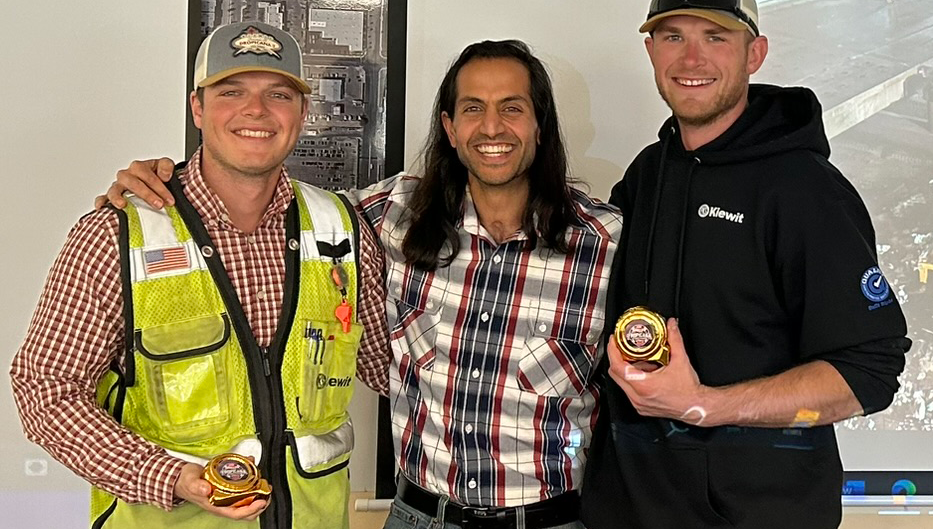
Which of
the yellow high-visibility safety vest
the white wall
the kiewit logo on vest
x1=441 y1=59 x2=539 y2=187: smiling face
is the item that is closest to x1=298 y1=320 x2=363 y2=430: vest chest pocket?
the yellow high-visibility safety vest

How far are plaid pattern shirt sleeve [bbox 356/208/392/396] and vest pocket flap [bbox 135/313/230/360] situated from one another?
35 centimetres

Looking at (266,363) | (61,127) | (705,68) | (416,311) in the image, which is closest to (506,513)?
(416,311)

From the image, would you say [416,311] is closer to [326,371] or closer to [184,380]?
[326,371]

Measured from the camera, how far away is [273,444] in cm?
149

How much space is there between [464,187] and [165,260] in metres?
0.66

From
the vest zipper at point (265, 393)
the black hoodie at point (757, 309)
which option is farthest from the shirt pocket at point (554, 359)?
the vest zipper at point (265, 393)

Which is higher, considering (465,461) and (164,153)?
(164,153)

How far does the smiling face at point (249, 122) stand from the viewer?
1528mm

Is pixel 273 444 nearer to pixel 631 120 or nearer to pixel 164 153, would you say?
pixel 164 153

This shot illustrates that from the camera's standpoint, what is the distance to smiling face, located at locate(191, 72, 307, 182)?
1.53m

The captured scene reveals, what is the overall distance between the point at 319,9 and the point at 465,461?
1139mm

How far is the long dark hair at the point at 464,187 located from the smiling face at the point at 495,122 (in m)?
0.03

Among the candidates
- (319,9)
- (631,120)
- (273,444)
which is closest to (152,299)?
(273,444)

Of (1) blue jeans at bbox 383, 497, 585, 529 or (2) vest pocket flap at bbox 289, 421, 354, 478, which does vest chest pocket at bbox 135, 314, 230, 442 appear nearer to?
(2) vest pocket flap at bbox 289, 421, 354, 478
